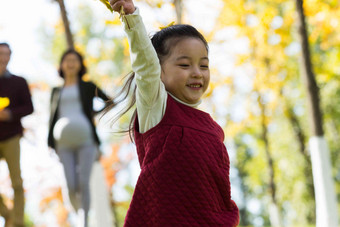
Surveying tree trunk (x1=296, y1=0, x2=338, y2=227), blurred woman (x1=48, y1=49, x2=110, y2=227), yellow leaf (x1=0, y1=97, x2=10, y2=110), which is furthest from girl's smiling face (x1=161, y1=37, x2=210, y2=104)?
tree trunk (x1=296, y1=0, x2=338, y2=227)

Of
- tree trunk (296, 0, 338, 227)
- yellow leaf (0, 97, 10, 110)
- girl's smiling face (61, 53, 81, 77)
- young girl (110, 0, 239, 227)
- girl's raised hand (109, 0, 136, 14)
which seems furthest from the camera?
tree trunk (296, 0, 338, 227)

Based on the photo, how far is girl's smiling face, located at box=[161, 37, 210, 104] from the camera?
2.13 meters

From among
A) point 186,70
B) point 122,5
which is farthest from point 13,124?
point 122,5

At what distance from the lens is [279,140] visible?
22.7 m

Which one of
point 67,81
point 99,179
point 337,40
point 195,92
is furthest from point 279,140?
point 195,92

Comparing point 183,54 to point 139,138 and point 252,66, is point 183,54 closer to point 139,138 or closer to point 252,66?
point 139,138

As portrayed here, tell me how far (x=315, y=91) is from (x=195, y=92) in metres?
5.76

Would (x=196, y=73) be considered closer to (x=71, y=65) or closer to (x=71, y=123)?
(x=71, y=123)

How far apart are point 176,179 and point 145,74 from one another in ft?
1.53

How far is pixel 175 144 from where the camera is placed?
203cm

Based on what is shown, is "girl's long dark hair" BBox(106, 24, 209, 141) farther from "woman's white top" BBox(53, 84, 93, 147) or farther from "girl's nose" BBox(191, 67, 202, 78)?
"woman's white top" BBox(53, 84, 93, 147)

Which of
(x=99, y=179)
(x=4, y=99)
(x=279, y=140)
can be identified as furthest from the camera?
(x=279, y=140)

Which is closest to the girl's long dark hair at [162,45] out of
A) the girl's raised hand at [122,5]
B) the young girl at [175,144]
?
the young girl at [175,144]

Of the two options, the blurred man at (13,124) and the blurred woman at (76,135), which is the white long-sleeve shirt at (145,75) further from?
the blurred man at (13,124)
